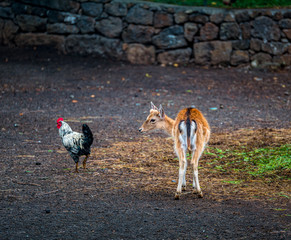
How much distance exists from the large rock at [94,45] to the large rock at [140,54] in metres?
0.33

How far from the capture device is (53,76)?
41.9 feet

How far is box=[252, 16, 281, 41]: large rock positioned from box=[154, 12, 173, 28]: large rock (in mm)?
2549

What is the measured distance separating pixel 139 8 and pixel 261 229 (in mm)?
11041

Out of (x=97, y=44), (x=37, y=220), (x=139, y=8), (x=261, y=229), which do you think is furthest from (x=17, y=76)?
(x=261, y=229)

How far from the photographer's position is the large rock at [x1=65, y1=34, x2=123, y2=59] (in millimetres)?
14297

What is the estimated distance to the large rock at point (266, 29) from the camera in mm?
13750

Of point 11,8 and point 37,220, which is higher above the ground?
point 11,8

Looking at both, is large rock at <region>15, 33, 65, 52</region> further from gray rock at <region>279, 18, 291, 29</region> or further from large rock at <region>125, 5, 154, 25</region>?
gray rock at <region>279, 18, 291, 29</region>

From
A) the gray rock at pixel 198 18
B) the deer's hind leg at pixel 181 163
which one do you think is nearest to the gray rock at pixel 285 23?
the gray rock at pixel 198 18

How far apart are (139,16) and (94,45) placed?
1687 mm

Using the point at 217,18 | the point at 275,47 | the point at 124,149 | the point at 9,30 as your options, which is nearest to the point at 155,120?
the point at 124,149

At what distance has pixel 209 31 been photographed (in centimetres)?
1387

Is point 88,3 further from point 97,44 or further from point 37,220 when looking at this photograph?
point 37,220

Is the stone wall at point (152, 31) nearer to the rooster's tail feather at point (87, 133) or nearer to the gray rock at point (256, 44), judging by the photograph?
the gray rock at point (256, 44)
